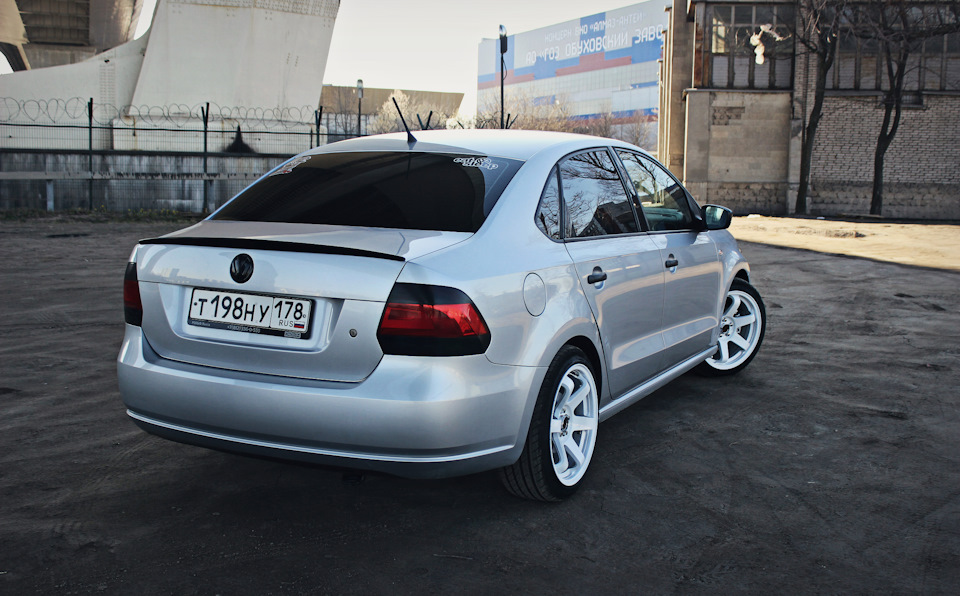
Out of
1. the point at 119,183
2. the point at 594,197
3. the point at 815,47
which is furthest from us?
the point at 815,47

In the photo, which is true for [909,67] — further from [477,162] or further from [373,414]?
[373,414]

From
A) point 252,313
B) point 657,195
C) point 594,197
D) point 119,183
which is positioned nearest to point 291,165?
point 252,313

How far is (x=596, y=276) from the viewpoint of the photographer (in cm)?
385

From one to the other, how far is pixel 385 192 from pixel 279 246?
2.18 feet

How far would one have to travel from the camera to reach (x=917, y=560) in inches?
124

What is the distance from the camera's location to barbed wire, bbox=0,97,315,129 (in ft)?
80.6

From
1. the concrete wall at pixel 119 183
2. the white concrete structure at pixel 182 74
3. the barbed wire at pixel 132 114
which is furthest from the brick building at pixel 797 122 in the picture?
the concrete wall at pixel 119 183

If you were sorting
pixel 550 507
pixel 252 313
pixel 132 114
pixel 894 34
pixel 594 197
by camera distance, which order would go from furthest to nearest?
pixel 894 34 < pixel 132 114 < pixel 594 197 < pixel 550 507 < pixel 252 313

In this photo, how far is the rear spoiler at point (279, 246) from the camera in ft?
10.1

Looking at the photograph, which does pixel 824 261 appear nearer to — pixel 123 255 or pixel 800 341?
pixel 800 341

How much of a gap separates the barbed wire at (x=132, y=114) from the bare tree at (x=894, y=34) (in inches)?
792

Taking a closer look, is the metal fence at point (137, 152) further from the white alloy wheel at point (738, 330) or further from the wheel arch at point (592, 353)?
the wheel arch at point (592, 353)

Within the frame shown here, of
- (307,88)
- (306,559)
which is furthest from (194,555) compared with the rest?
(307,88)

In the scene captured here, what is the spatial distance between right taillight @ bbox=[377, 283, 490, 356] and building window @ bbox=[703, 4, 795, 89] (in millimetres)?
30941
